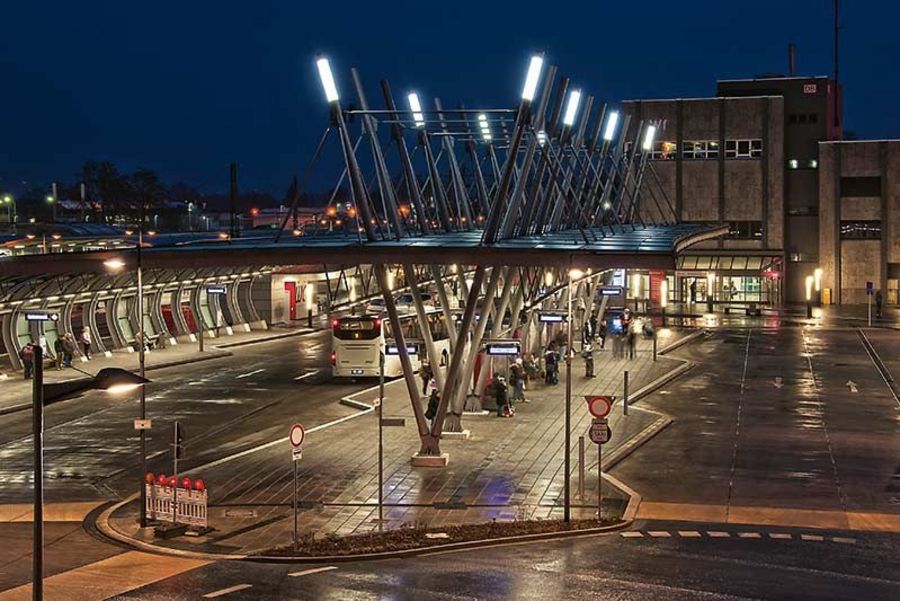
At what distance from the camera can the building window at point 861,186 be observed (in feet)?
318

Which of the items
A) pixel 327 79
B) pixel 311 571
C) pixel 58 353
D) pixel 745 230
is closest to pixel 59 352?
pixel 58 353

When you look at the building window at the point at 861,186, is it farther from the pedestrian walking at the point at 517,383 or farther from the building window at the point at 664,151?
the pedestrian walking at the point at 517,383

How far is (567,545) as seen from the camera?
78.3 ft

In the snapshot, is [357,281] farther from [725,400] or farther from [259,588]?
[259,588]

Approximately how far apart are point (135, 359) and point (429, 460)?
94.1 feet

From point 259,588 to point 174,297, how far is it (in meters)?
47.1

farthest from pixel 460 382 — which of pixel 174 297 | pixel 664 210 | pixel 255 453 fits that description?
pixel 664 210

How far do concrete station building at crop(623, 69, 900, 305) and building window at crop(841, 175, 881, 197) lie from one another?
2.9 inches

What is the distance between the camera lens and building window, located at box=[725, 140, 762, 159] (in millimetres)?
97125

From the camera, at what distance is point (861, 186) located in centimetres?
9706

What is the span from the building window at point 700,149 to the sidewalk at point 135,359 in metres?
37.8

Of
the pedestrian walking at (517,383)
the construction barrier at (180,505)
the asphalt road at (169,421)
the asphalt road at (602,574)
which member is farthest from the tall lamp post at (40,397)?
the pedestrian walking at (517,383)

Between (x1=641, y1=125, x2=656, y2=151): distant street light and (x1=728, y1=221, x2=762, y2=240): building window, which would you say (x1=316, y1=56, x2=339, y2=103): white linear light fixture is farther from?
(x1=728, y1=221, x2=762, y2=240): building window

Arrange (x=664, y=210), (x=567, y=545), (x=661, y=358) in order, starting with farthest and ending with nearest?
(x=664, y=210), (x=661, y=358), (x=567, y=545)
